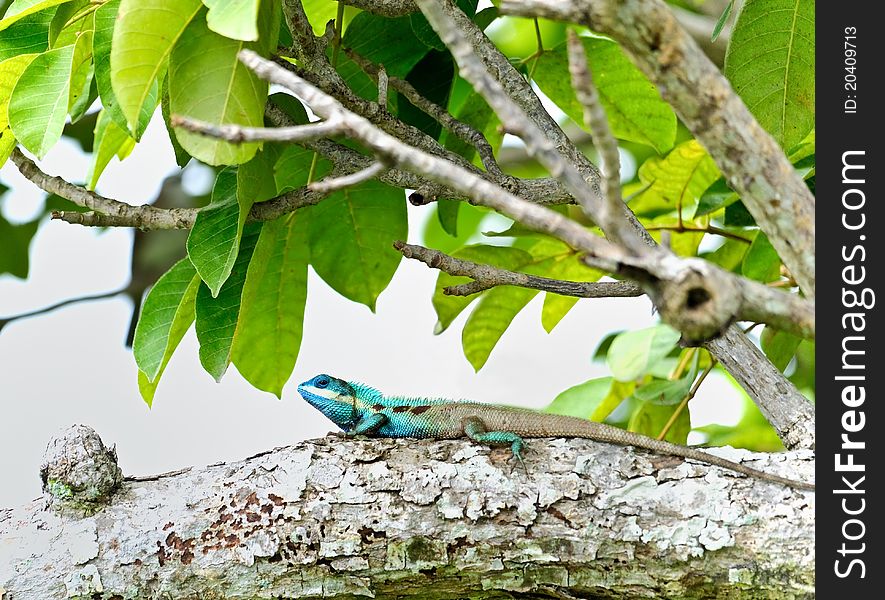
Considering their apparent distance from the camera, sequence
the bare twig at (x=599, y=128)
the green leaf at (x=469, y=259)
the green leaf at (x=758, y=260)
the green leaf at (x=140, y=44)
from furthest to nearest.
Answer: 1. the green leaf at (x=469, y=259)
2. the green leaf at (x=758, y=260)
3. the green leaf at (x=140, y=44)
4. the bare twig at (x=599, y=128)

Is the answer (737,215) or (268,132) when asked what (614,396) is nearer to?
(737,215)

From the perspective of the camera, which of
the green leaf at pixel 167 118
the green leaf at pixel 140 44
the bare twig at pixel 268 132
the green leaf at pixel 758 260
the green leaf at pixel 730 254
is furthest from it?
the green leaf at pixel 730 254

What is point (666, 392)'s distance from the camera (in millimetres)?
2293

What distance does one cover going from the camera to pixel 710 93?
1.01m

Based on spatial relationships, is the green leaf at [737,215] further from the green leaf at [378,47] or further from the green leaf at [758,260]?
the green leaf at [378,47]

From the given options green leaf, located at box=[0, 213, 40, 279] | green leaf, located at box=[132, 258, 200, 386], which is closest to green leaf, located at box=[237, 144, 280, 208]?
green leaf, located at box=[132, 258, 200, 386]

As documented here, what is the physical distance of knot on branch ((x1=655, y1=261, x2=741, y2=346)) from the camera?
91 cm

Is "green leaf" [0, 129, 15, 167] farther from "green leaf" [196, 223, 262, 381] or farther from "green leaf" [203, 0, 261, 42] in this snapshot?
"green leaf" [203, 0, 261, 42]

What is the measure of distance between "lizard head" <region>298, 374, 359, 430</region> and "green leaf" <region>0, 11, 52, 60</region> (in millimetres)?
1202

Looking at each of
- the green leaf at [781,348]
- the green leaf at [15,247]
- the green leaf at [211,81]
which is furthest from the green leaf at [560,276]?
the green leaf at [15,247]

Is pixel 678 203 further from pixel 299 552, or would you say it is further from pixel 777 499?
pixel 299 552

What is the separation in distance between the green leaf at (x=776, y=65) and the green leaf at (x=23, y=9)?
1122 millimetres

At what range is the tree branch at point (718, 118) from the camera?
1.00 meters
